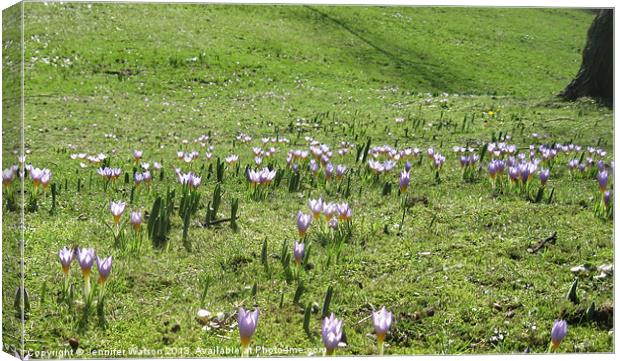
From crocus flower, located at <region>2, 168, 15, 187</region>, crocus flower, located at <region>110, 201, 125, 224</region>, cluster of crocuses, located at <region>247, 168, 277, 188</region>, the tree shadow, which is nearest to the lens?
crocus flower, located at <region>2, 168, 15, 187</region>

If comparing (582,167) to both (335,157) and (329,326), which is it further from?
(329,326)

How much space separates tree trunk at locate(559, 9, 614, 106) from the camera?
550 cm

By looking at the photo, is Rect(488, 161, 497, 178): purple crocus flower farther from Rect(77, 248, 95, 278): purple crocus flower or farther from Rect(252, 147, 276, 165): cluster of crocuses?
Rect(77, 248, 95, 278): purple crocus flower

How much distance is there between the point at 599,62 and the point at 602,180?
93 centimetres

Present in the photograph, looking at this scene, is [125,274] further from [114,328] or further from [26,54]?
[26,54]

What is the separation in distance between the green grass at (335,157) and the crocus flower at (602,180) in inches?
7.4

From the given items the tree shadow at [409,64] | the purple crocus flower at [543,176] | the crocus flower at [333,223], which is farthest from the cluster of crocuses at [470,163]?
the crocus flower at [333,223]

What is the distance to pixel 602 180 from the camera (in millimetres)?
5430

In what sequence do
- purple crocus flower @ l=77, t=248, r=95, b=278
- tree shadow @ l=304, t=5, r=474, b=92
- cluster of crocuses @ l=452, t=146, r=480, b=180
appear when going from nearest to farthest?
purple crocus flower @ l=77, t=248, r=95, b=278, cluster of crocuses @ l=452, t=146, r=480, b=180, tree shadow @ l=304, t=5, r=474, b=92

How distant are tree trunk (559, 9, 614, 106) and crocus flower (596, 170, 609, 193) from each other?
586mm

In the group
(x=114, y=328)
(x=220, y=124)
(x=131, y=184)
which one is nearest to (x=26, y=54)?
(x=131, y=184)

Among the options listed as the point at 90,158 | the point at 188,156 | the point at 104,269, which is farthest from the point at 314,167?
the point at 104,269

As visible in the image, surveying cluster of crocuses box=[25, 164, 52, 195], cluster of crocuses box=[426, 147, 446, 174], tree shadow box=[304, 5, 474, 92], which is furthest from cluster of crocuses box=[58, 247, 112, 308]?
tree shadow box=[304, 5, 474, 92]

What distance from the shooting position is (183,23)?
5.48 m
